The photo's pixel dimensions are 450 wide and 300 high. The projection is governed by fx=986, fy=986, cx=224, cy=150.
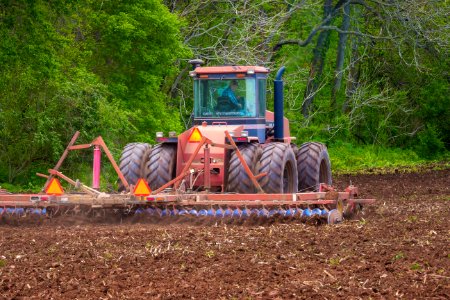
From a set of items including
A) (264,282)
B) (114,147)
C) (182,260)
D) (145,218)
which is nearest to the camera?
(264,282)

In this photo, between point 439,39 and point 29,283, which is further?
point 439,39

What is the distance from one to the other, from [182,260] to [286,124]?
836 centimetres

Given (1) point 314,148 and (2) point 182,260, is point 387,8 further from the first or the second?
(2) point 182,260

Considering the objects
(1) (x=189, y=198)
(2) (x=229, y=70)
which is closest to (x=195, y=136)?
(2) (x=229, y=70)

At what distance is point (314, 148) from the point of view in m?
17.5

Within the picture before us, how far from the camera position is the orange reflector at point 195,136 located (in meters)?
15.8

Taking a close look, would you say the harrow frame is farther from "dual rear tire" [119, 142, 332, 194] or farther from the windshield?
the windshield

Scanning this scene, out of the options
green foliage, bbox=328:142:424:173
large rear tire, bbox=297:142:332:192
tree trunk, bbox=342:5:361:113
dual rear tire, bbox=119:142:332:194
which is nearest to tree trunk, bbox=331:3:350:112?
tree trunk, bbox=342:5:361:113

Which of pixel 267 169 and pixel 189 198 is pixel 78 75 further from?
pixel 189 198

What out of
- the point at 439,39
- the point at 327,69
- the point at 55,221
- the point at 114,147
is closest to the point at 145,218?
the point at 55,221

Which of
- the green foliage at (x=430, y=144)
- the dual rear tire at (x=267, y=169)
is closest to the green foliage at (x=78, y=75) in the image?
the dual rear tire at (x=267, y=169)

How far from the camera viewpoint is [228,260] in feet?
33.0

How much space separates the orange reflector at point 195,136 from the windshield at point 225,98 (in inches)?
36.0

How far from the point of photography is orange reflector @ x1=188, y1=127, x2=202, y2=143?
51.8 ft
